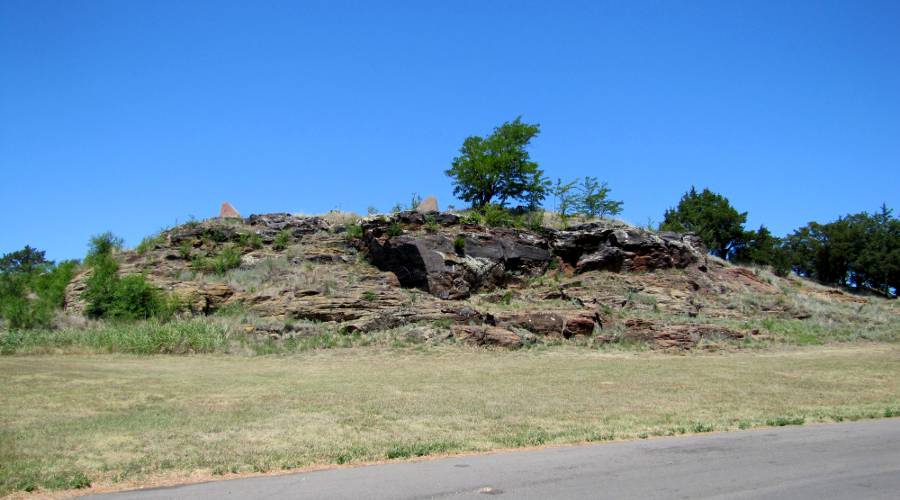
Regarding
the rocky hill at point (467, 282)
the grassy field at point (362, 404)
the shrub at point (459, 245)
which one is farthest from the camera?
the shrub at point (459, 245)

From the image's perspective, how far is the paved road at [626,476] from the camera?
7.15 meters

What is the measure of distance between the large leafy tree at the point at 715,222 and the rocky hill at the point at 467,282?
17568 millimetres

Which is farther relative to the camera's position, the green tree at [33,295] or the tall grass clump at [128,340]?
the green tree at [33,295]

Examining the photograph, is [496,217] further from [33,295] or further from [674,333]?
[33,295]

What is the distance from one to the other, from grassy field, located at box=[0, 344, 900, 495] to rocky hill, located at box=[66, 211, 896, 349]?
11.4 feet

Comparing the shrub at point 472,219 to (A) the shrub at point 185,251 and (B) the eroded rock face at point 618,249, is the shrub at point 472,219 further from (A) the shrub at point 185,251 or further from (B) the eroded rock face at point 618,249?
(A) the shrub at point 185,251

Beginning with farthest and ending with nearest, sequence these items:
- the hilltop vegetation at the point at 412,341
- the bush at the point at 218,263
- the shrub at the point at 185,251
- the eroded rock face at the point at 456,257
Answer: the shrub at the point at 185,251, the bush at the point at 218,263, the eroded rock face at the point at 456,257, the hilltop vegetation at the point at 412,341

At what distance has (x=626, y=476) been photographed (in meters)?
7.89

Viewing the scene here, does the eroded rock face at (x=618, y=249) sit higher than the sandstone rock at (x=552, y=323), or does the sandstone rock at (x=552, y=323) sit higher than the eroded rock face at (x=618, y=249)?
the eroded rock face at (x=618, y=249)

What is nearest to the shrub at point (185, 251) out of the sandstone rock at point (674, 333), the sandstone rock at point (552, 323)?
the sandstone rock at point (552, 323)

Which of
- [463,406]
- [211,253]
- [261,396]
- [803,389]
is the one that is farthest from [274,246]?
[803,389]

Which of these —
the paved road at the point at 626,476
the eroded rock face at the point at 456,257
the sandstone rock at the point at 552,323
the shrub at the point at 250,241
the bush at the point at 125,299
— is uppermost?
the shrub at the point at 250,241

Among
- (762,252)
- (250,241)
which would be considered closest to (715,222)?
(762,252)

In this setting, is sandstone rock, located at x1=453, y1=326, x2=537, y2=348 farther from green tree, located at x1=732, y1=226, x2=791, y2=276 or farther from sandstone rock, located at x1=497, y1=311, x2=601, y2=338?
green tree, located at x1=732, y1=226, x2=791, y2=276
